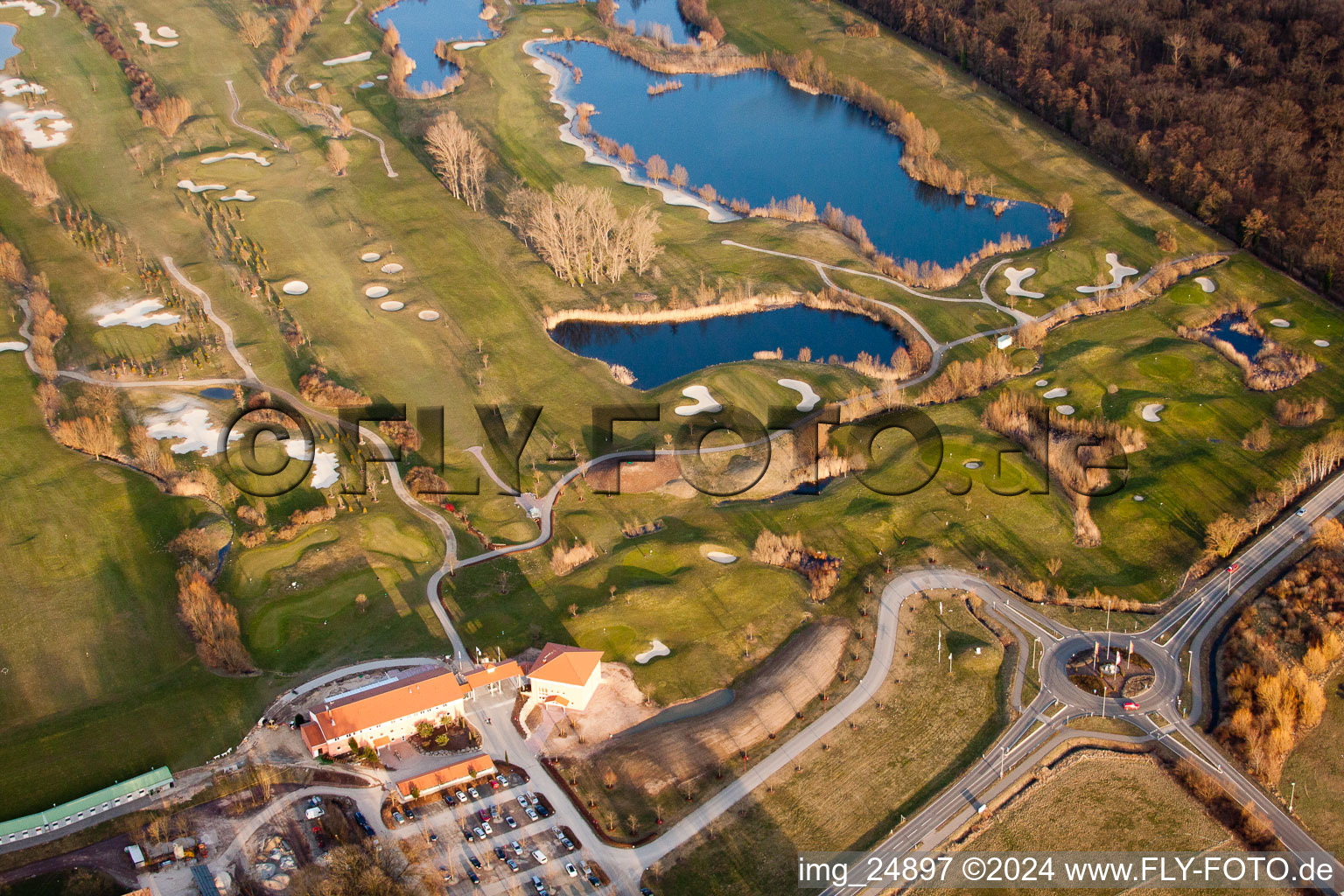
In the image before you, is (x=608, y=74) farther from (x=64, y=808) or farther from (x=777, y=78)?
(x=64, y=808)

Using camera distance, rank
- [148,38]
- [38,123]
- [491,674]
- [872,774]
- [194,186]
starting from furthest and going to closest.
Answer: [148,38], [38,123], [194,186], [491,674], [872,774]

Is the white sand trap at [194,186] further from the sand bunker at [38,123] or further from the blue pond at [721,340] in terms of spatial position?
the blue pond at [721,340]

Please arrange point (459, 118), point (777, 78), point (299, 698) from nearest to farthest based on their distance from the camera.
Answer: point (299, 698) < point (459, 118) < point (777, 78)

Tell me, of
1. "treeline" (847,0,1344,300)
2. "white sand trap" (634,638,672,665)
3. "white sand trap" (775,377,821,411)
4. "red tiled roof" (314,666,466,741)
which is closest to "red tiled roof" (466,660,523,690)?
"red tiled roof" (314,666,466,741)

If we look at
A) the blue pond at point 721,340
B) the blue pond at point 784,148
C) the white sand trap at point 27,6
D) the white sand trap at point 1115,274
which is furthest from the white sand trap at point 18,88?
the white sand trap at point 1115,274

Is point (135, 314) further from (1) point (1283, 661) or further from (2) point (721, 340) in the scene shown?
(1) point (1283, 661)

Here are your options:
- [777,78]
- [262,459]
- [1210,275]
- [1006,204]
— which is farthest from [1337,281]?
[262,459]

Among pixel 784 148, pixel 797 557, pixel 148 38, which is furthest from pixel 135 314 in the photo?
pixel 784 148
